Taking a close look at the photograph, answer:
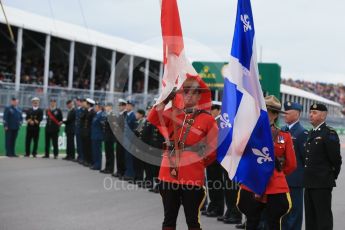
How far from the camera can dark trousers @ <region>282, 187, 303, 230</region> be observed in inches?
274

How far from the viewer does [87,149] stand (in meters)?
15.7

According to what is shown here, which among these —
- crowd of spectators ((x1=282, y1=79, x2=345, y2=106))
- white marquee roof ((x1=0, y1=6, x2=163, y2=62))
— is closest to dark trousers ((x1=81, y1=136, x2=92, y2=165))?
white marquee roof ((x1=0, y1=6, x2=163, y2=62))

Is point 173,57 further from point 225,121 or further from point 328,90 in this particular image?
point 328,90

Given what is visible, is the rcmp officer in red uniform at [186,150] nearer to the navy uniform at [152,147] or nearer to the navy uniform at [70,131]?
the navy uniform at [152,147]

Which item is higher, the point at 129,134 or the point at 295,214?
the point at 129,134

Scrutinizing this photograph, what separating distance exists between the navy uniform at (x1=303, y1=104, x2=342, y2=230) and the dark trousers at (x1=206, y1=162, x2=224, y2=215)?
2.41 metres

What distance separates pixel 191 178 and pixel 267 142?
81cm

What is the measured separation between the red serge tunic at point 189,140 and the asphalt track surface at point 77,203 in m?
2.49

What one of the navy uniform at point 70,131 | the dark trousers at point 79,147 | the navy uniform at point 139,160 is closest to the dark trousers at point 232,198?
the navy uniform at point 139,160

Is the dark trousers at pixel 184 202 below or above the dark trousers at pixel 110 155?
above

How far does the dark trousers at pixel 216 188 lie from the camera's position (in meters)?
8.84

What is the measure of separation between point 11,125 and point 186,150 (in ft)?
40.3

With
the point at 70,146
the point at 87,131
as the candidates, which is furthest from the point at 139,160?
the point at 70,146

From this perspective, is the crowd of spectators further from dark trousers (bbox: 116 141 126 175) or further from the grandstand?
dark trousers (bbox: 116 141 126 175)
